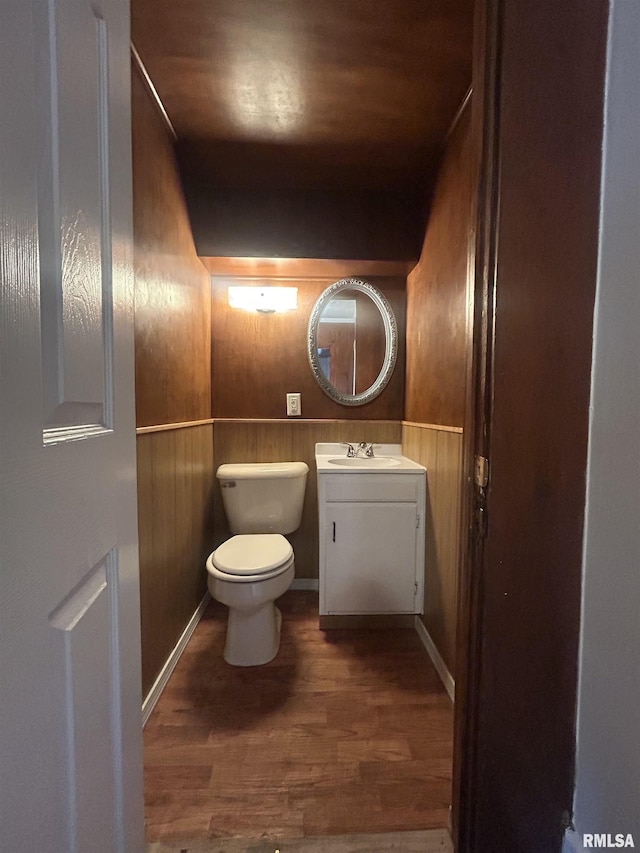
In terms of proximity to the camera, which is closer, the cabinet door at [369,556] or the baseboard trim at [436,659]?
the baseboard trim at [436,659]

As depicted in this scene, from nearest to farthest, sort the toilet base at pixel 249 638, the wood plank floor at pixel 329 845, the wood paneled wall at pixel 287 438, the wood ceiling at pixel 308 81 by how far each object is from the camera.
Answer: the wood plank floor at pixel 329 845 → the wood ceiling at pixel 308 81 → the toilet base at pixel 249 638 → the wood paneled wall at pixel 287 438

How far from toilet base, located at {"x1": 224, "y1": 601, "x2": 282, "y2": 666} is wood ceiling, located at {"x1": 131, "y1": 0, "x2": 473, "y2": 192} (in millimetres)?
1990

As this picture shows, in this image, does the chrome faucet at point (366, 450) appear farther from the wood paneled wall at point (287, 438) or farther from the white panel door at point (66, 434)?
the white panel door at point (66, 434)

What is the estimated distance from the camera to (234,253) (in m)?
1.95

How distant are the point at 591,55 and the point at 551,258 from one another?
0.36 metres

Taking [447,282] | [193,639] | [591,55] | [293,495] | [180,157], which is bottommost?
[193,639]

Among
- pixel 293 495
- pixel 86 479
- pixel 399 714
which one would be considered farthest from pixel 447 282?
pixel 399 714

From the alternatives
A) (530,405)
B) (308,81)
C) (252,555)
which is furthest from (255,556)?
(308,81)

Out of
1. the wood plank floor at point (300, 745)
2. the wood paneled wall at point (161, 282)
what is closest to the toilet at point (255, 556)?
the wood plank floor at point (300, 745)

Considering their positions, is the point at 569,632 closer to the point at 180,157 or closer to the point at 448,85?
the point at 448,85

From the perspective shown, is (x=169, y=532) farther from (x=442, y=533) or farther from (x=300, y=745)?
(x=442, y=533)

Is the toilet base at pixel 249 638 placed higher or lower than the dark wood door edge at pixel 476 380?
lower

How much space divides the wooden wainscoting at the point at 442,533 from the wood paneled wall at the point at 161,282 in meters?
1.16

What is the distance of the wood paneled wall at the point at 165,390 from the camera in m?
1.31
